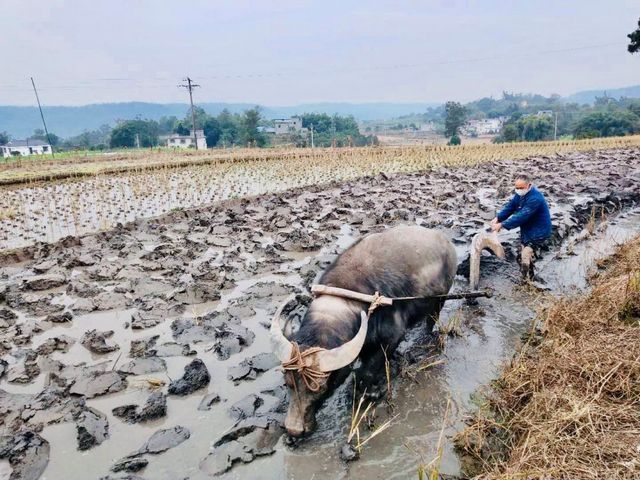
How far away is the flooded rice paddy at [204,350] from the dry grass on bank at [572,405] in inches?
15.0

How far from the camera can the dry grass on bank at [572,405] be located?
2.72 metres

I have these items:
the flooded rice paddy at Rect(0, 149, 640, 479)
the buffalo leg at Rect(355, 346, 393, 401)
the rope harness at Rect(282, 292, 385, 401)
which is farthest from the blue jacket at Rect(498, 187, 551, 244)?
the rope harness at Rect(282, 292, 385, 401)

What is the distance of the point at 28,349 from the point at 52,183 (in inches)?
607

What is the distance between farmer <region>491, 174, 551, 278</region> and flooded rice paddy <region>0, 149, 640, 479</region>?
1.82ft

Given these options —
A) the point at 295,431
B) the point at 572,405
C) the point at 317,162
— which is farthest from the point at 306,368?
the point at 317,162

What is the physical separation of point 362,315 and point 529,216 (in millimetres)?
3844

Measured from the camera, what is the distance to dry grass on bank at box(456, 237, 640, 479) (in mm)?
2719

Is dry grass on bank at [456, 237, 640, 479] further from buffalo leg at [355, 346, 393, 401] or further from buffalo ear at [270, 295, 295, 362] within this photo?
buffalo ear at [270, 295, 295, 362]

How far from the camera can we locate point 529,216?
6402mm

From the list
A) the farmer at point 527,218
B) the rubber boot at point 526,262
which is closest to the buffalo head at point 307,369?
the farmer at point 527,218

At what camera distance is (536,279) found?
6.92 meters

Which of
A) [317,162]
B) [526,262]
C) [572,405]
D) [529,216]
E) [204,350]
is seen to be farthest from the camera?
[317,162]

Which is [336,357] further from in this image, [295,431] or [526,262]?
[526,262]

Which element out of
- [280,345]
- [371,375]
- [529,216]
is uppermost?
[529,216]
